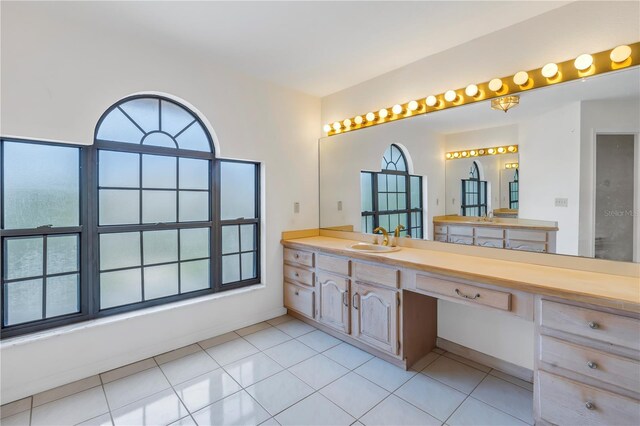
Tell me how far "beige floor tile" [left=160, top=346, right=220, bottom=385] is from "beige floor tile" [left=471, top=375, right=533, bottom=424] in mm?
1913

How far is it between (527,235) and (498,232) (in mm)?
180

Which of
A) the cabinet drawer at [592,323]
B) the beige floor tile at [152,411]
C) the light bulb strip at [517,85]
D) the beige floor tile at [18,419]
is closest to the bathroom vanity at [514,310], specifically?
the cabinet drawer at [592,323]

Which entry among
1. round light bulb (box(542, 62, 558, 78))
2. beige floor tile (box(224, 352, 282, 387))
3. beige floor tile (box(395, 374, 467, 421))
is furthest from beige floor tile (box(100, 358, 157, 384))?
round light bulb (box(542, 62, 558, 78))

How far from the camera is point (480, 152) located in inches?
94.5

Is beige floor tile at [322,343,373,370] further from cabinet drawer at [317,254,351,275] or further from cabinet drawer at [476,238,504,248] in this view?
cabinet drawer at [476,238,504,248]

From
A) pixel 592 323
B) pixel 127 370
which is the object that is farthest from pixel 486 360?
pixel 127 370

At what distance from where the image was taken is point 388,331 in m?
2.28

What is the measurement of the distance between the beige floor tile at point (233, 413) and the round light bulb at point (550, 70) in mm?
2750

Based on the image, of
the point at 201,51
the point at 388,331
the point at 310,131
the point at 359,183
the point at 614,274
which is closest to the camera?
the point at 614,274

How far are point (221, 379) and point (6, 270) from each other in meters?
1.58

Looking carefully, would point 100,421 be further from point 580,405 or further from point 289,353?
point 580,405

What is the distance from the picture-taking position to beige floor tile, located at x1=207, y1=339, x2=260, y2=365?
2.39 meters

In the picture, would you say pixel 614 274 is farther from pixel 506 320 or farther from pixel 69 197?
pixel 69 197

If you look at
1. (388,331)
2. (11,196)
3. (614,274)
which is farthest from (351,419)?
(11,196)
